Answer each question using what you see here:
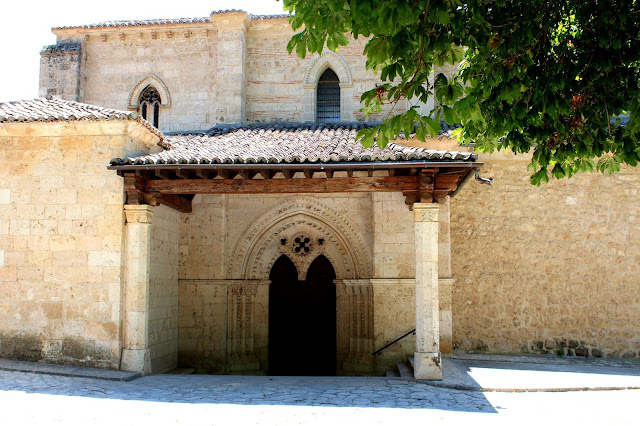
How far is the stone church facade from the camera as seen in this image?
29.3ft

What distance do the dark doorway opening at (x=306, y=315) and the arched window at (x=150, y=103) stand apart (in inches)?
182

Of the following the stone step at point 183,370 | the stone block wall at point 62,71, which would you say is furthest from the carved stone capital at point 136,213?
the stone block wall at point 62,71

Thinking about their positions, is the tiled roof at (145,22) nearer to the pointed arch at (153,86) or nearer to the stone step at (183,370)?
the pointed arch at (153,86)

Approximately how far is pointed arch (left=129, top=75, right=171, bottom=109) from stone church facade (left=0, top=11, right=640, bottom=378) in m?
0.05

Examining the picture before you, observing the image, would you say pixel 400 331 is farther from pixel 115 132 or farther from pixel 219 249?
pixel 115 132

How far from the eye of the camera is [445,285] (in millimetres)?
10633

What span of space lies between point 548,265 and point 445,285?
2.67 metres

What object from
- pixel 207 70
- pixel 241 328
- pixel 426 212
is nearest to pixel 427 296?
pixel 426 212

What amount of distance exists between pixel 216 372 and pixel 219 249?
90.5 inches

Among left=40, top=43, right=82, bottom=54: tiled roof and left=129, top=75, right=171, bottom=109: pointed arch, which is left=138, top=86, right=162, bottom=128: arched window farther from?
left=40, top=43, right=82, bottom=54: tiled roof

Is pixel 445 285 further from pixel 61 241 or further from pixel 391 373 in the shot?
pixel 61 241

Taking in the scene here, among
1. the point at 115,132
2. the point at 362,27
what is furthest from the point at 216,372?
the point at 362,27

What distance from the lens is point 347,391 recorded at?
303 inches

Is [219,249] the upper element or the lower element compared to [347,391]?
upper
